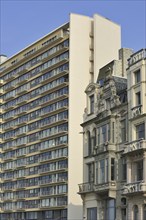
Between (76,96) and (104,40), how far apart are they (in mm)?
12363

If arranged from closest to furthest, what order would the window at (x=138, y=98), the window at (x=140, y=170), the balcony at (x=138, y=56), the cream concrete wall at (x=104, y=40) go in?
1. the window at (x=140, y=170)
2. the balcony at (x=138, y=56)
3. the window at (x=138, y=98)
4. the cream concrete wall at (x=104, y=40)

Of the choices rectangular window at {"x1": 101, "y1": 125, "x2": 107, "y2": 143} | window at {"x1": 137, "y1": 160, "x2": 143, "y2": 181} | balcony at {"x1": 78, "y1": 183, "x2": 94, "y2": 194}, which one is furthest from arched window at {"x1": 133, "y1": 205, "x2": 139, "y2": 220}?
rectangular window at {"x1": 101, "y1": 125, "x2": 107, "y2": 143}

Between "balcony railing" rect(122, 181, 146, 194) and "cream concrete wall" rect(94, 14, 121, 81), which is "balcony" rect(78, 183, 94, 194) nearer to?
"balcony railing" rect(122, 181, 146, 194)

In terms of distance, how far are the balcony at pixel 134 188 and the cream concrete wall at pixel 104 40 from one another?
150ft

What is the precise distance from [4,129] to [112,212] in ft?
202

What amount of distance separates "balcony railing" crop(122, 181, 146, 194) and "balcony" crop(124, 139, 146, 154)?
303 cm

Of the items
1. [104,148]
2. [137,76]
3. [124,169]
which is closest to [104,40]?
[137,76]

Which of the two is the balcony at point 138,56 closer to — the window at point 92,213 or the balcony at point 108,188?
the balcony at point 108,188

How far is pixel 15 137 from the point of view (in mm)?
103938

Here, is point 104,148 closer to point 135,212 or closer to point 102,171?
point 102,171

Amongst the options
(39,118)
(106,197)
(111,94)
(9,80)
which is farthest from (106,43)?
(106,197)

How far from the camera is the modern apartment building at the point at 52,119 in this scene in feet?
281

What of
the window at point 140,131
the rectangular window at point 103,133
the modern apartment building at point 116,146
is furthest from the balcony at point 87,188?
the window at point 140,131

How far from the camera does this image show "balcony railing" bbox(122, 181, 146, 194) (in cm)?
4479
